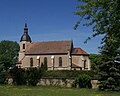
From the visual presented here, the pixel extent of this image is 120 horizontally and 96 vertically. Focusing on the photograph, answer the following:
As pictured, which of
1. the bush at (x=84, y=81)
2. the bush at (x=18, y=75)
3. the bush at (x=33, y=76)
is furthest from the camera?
the bush at (x=18, y=75)

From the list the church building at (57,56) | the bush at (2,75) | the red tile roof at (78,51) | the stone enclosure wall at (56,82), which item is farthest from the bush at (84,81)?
the red tile roof at (78,51)

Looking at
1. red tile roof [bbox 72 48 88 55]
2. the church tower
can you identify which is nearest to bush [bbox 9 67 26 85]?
red tile roof [bbox 72 48 88 55]

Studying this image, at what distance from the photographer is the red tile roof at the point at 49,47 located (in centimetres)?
7856

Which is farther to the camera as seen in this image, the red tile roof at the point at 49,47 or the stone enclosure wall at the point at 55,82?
the red tile roof at the point at 49,47

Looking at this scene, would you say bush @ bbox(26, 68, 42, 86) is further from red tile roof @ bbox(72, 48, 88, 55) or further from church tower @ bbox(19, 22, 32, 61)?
church tower @ bbox(19, 22, 32, 61)

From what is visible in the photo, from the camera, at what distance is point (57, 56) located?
260 feet

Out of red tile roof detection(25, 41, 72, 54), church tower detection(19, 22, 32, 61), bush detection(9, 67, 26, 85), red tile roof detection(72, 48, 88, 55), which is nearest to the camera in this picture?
bush detection(9, 67, 26, 85)

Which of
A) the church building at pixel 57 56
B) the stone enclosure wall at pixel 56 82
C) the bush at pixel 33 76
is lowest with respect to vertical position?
the stone enclosure wall at pixel 56 82

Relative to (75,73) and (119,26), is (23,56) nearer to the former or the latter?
(75,73)

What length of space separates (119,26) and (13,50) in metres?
101

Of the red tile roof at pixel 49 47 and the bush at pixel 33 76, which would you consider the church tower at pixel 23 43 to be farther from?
the bush at pixel 33 76

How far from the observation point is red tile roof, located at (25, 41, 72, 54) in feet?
258

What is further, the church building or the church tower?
the church tower

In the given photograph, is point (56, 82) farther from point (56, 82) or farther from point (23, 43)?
point (23, 43)
